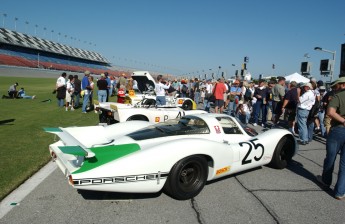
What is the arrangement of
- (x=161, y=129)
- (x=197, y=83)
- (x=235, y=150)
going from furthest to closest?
(x=197, y=83) → (x=161, y=129) → (x=235, y=150)

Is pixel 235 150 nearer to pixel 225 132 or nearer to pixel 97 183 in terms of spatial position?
pixel 225 132

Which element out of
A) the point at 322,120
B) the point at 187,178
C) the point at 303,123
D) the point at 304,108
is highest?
the point at 304,108

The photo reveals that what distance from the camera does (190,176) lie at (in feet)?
12.5

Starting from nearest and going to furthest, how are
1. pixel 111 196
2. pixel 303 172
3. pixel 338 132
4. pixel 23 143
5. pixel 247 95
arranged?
pixel 111 196, pixel 338 132, pixel 303 172, pixel 23 143, pixel 247 95

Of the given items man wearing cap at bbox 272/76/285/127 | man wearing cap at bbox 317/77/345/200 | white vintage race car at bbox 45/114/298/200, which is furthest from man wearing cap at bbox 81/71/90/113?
man wearing cap at bbox 317/77/345/200

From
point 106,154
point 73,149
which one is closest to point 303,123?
point 106,154

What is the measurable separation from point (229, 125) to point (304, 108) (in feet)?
10.6

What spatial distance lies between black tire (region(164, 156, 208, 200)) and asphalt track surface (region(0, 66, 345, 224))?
12 cm

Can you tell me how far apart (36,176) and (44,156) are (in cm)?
97

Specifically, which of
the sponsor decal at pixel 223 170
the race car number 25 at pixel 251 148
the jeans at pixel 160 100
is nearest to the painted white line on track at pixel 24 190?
the sponsor decal at pixel 223 170

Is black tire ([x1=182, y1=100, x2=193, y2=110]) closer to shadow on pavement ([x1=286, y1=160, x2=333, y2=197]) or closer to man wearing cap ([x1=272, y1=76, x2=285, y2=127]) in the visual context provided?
man wearing cap ([x1=272, y1=76, x2=285, y2=127])

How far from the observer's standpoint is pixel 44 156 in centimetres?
528

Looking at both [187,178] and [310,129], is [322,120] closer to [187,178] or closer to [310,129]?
[310,129]

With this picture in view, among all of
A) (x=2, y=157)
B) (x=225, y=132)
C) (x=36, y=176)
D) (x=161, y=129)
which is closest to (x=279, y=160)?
(x=225, y=132)
